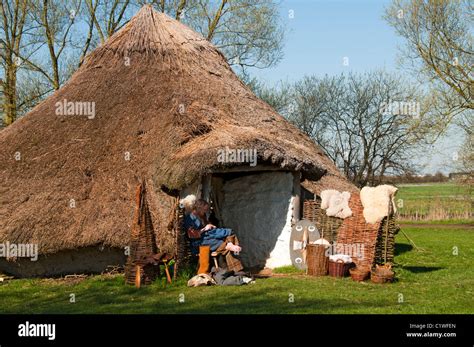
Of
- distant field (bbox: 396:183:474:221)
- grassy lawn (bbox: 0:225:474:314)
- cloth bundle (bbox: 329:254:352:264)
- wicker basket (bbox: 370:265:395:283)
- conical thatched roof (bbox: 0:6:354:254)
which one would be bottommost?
grassy lawn (bbox: 0:225:474:314)

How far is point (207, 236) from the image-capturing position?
1136cm

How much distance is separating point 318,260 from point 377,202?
1.54 metres

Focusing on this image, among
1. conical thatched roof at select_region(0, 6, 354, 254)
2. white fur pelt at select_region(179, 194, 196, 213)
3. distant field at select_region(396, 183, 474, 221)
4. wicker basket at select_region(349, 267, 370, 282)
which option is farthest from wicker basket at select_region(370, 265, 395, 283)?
distant field at select_region(396, 183, 474, 221)

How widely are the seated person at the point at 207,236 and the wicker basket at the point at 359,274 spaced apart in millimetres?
2039

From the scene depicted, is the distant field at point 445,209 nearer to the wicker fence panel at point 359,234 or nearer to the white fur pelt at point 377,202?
the wicker fence panel at point 359,234

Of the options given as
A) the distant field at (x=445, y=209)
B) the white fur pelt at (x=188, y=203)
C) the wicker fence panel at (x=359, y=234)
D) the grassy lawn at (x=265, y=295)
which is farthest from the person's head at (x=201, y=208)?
the distant field at (x=445, y=209)

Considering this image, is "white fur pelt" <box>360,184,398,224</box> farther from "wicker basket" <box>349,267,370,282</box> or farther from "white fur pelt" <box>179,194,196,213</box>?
"white fur pelt" <box>179,194,196,213</box>

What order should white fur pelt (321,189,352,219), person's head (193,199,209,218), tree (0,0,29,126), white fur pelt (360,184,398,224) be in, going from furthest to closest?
tree (0,0,29,126)
white fur pelt (321,189,352,219)
white fur pelt (360,184,398,224)
person's head (193,199,209,218)

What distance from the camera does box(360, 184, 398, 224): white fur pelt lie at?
38.6 ft

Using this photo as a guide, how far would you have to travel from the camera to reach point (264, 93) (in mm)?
36875

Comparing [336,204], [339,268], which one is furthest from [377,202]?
[339,268]

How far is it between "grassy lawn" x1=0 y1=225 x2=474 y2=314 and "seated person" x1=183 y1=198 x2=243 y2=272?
635 millimetres

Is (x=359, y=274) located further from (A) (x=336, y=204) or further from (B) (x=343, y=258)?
(A) (x=336, y=204)
